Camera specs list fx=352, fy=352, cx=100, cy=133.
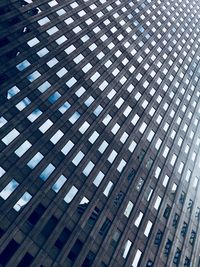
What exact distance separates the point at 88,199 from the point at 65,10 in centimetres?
3098

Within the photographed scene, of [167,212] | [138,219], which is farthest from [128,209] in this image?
[167,212]

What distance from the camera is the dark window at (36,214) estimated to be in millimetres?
32531

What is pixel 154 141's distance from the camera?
50.0 meters

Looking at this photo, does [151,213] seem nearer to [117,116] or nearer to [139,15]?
[117,116]

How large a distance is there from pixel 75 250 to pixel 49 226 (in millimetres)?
3536

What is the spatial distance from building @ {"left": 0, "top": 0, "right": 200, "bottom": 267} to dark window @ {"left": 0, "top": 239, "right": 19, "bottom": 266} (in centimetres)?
8

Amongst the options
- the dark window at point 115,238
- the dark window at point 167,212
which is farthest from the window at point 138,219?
the dark window at point 167,212

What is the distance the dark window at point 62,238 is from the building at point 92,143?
94mm

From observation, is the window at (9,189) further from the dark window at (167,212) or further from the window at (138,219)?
the dark window at (167,212)

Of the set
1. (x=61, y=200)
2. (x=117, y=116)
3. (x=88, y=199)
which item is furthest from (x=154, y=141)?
(x=61, y=200)

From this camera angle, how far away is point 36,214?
108ft

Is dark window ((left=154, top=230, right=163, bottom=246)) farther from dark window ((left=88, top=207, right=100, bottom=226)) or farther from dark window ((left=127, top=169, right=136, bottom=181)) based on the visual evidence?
dark window ((left=88, top=207, right=100, bottom=226))

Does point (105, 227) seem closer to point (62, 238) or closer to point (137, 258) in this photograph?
point (137, 258)

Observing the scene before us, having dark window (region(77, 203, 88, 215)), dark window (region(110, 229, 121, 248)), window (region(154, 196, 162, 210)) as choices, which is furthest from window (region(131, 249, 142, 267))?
dark window (region(77, 203, 88, 215))
